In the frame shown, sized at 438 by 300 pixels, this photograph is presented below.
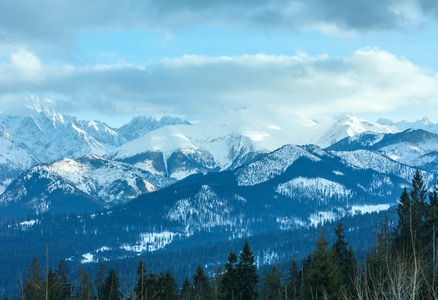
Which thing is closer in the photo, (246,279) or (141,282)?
(141,282)

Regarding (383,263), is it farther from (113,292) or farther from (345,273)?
(113,292)

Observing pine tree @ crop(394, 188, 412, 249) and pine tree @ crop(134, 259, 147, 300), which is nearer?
pine tree @ crop(134, 259, 147, 300)

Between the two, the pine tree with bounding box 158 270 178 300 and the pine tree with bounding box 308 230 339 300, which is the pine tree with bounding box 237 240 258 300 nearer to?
the pine tree with bounding box 158 270 178 300

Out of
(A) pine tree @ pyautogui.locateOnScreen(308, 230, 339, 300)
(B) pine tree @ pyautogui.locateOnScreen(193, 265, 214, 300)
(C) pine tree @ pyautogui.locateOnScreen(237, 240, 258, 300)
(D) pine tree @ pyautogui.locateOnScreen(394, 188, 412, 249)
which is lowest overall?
(B) pine tree @ pyautogui.locateOnScreen(193, 265, 214, 300)

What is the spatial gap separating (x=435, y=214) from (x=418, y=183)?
34636mm

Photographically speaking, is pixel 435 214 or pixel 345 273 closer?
pixel 435 214

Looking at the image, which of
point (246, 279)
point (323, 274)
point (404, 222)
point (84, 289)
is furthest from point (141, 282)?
point (84, 289)

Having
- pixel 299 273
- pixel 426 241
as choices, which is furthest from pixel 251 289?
pixel 426 241

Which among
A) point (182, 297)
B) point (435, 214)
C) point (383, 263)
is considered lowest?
point (182, 297)

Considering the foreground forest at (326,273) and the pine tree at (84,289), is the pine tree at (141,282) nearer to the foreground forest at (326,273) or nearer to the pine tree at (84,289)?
the foreground forest at (326,273)

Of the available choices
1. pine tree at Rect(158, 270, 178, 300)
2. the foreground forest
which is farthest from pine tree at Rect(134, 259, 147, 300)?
pine tree at Rect(158, 270, 178, 300)

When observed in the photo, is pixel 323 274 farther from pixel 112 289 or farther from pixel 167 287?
pixel 112 289

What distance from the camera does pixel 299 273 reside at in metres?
86.0

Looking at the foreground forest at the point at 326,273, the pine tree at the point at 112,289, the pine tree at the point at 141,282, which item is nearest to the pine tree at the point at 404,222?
the foreground forest at the point at 326,273
